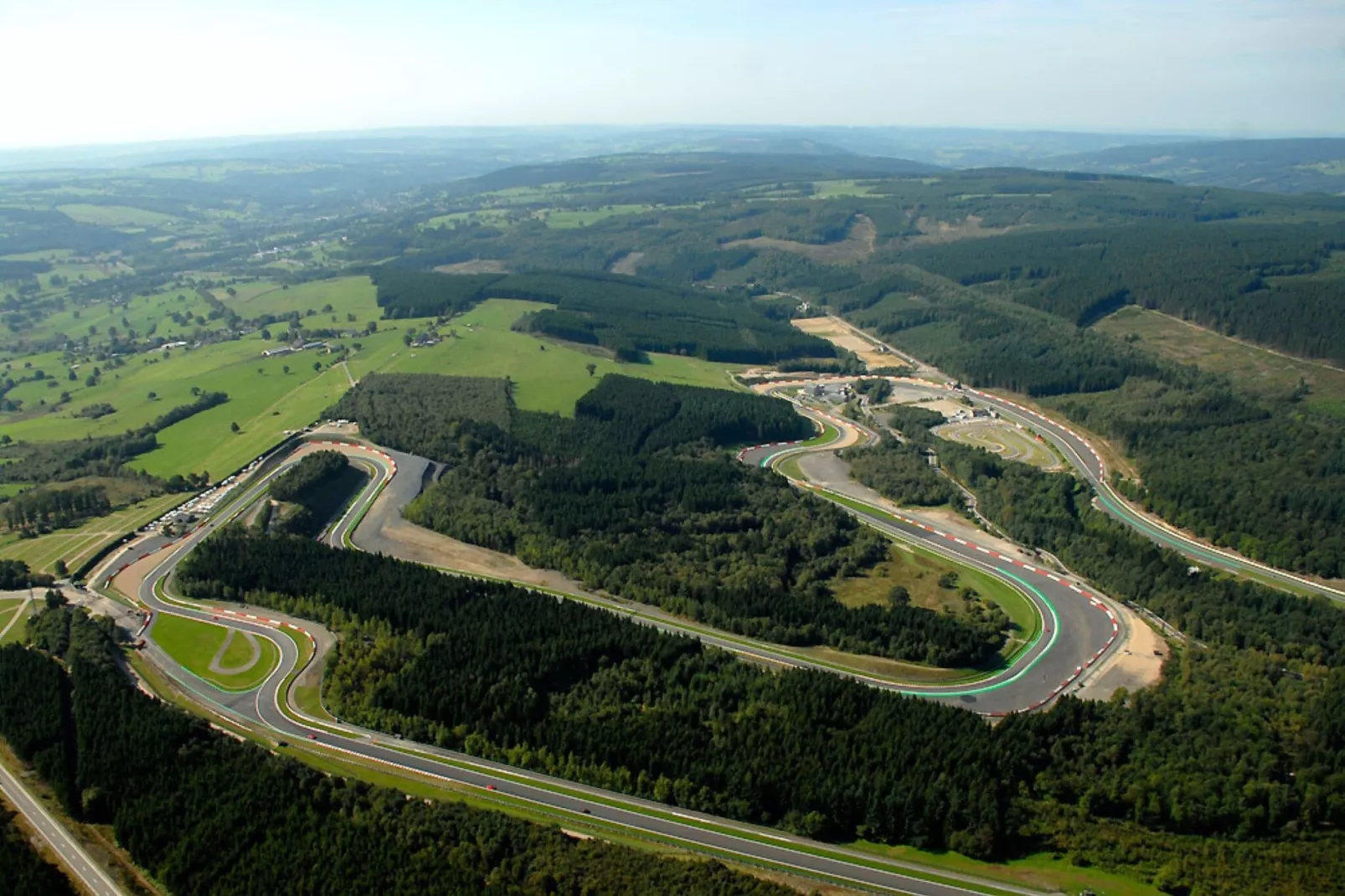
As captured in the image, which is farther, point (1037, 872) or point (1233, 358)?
point (1233, 358)

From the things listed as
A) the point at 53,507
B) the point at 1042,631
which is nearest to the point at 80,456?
the point at 53,507

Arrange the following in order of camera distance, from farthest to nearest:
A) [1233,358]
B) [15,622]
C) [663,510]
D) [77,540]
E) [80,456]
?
[1233,358] < [80,456] < [663,510] < [77,540] < [15,622]

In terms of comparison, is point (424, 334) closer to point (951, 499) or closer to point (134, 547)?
point (134, 547)

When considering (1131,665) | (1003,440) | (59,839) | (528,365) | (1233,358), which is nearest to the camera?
(59,839)

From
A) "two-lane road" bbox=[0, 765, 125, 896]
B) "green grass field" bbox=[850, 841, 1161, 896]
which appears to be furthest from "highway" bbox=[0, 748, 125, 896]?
"green grass field" bbox=[850, 841, 1161, 896]

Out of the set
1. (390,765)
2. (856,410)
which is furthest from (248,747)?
(856,410)

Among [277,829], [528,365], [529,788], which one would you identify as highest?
[528,365]

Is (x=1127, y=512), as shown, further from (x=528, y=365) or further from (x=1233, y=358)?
(x=528, y=365)
